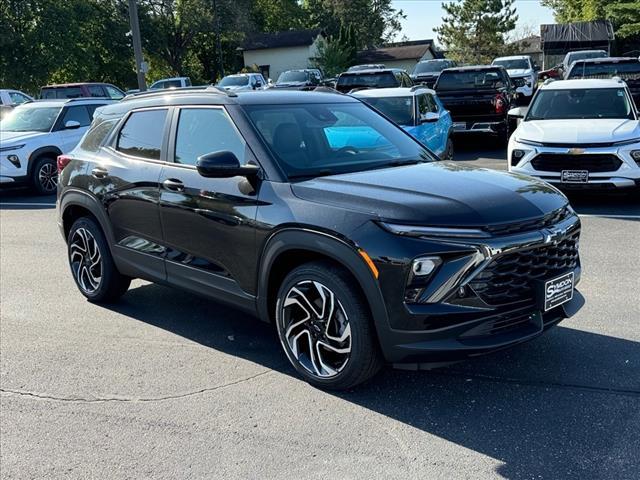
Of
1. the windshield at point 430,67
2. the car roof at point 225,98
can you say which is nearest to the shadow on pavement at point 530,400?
the car roof at point 225,98

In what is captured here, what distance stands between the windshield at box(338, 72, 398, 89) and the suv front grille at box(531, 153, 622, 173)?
10.9 m

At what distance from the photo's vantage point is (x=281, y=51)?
60469 mm

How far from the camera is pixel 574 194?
32.1ft

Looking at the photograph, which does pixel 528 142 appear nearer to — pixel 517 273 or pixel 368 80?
pixel 517 273

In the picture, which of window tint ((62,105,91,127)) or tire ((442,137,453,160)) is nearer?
tire ((442,137,453,160))

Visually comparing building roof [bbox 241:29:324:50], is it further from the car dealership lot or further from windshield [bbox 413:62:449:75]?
the car dealership lot

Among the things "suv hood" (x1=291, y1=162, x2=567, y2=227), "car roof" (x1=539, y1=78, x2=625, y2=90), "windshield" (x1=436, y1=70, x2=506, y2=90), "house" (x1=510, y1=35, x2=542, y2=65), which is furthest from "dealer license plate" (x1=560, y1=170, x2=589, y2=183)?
"house" (x1=510, y1=35, x2=542, y2=65)

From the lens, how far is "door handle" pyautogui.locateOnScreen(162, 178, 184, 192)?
14.9 ft

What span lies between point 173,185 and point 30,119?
Answer: 34.0 feet

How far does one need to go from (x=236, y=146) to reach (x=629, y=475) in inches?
118

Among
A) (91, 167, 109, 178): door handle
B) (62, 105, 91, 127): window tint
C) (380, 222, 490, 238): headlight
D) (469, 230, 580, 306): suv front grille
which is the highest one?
(62, 105, 91, 127): window tint

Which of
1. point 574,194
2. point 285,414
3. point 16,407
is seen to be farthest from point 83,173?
point 574,194

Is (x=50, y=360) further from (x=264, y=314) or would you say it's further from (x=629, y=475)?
(x=629, y=475)

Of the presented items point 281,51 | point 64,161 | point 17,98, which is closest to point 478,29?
point 281,51
